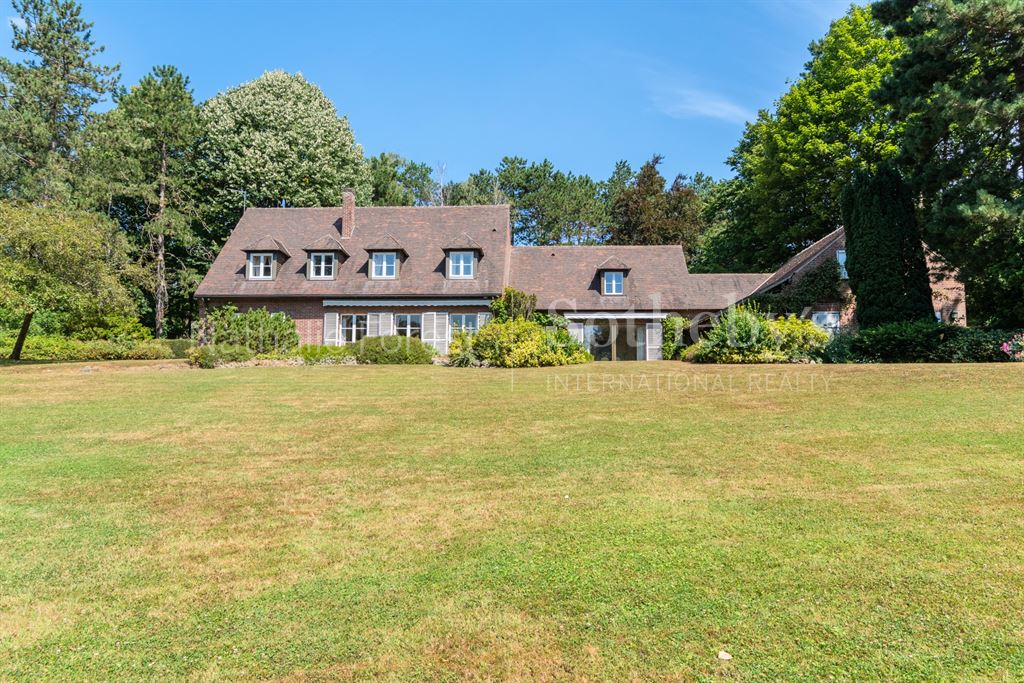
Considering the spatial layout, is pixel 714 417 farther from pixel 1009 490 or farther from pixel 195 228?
pixel 195 228

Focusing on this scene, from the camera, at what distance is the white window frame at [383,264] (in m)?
27.2

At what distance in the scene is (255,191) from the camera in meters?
35.5

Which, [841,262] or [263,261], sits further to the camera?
[263,261]

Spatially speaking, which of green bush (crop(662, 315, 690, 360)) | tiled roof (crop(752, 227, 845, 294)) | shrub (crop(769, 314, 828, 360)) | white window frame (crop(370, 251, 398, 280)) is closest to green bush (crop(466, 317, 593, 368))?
shrub (crop(769, 314, 828, 360))

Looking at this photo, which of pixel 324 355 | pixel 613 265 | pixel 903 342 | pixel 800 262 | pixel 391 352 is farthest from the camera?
pixel 613 265

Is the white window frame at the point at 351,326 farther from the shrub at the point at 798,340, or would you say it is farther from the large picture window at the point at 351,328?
the shrub at the point at 798,340

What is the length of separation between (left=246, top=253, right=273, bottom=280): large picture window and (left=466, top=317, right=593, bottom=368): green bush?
42.1 ft

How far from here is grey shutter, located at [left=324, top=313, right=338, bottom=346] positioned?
2645 cm

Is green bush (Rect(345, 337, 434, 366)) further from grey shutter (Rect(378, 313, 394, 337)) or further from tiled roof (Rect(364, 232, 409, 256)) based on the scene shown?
tiled roof (Rect(364, 232, 409, 256))

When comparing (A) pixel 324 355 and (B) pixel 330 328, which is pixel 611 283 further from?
(A) pixel 324 355

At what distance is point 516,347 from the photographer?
19.2 m

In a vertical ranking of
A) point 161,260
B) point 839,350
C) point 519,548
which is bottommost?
point 519,548

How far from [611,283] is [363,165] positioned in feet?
73.9

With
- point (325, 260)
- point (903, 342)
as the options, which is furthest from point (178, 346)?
point (903, 342)
